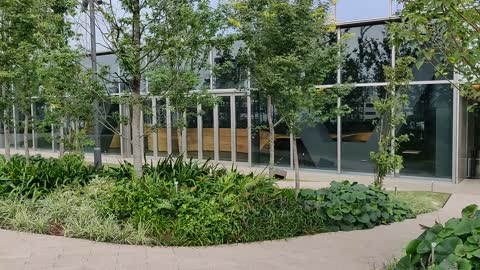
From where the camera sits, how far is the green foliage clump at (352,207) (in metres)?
7.22

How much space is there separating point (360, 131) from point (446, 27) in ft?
33.3

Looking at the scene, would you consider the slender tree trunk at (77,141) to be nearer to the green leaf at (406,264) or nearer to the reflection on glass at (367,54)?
the reflection on glass at (367,54)

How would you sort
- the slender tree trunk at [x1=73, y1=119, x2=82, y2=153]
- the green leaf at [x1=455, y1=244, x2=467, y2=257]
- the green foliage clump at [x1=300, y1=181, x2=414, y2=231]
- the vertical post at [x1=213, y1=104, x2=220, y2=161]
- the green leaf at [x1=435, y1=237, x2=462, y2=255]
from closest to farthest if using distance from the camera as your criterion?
1. the green leaf at [x1=455, y1=244, x2=467, y2=257]
2. the green leaf at [x1=435, y1=237, x2=462, y2=255]
3. the green foliage clump at [x1=300, y1=181, x2=414, y2=231]
4. the slender tree trunk at [x1=73, y1=119, x2=82, y2=153]
5. the vertical post at [x1=213, y1=104, x2=220, y2=161]

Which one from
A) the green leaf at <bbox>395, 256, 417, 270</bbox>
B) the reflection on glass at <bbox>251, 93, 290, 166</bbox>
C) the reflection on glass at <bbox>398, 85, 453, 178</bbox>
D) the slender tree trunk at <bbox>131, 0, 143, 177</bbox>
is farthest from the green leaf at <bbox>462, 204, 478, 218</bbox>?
the reflection on glass at <bbox>251, 93, 290, 166</bbox>

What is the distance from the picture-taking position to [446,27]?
4.05m

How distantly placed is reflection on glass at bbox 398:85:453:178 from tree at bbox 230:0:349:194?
16.6 ft

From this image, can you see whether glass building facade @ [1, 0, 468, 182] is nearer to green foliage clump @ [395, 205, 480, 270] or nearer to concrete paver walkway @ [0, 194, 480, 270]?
concrete paver walkway @ [0, 194, 480, 270]

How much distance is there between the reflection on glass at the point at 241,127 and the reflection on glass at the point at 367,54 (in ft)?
11.9

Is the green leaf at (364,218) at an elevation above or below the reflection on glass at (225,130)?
below

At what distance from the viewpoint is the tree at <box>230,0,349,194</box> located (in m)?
8.05

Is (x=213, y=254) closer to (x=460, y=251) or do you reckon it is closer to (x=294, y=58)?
(x=460, y=251)

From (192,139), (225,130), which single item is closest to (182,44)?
(225,130)

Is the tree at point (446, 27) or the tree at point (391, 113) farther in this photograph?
the tree at point (391, 113)

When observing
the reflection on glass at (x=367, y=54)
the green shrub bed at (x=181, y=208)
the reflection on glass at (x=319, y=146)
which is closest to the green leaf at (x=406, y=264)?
the green shrub bed at (x=181, y=208)
